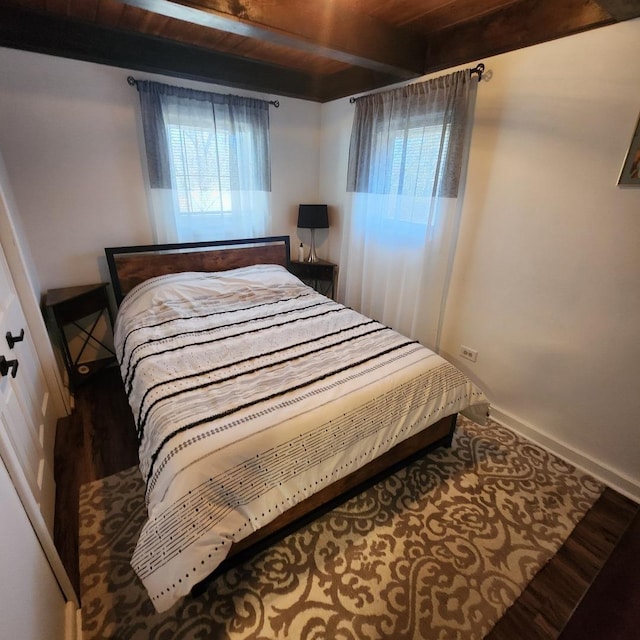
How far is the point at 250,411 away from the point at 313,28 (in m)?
2.02

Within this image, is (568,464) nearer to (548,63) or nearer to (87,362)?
(548,63)

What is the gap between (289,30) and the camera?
1.72 meters

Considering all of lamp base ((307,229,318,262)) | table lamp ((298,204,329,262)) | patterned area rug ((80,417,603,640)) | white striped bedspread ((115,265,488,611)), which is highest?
table lamp ((298,204,329,262))

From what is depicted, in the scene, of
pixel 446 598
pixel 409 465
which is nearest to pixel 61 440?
pixel 409 465

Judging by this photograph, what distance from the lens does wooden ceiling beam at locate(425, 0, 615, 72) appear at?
165 centimetres

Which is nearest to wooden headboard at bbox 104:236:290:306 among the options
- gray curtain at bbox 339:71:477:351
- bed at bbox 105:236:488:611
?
bed at bbox 105:236:488:611

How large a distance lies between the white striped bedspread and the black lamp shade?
1.26m

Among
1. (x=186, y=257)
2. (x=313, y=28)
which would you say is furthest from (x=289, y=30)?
(x=186, y=257)

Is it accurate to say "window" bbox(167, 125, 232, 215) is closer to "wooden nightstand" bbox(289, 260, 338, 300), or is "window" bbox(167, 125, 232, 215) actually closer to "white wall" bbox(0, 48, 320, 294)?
"white wall" bbox(0, 48, 320, 294)

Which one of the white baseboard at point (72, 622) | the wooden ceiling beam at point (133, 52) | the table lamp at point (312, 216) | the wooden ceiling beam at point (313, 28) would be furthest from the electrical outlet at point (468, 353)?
the wooden ceiling beam at point (133, 52)

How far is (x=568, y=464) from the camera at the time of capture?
205 cm

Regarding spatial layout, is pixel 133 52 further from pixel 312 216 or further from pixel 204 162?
pixel 312 216

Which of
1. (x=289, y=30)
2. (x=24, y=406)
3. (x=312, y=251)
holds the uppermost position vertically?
(x=289, y=30)

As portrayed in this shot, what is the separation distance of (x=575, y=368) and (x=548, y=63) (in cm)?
173
